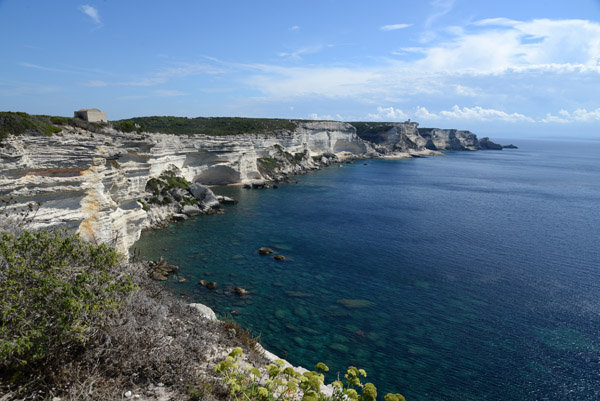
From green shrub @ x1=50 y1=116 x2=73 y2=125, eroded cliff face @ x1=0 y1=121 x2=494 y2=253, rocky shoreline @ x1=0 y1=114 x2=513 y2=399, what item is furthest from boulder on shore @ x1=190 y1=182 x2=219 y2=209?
green shrub @ x1=50 y1=116 x2=73 y2=125

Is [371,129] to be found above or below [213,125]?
above

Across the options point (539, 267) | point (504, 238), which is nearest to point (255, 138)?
point (504, 238)

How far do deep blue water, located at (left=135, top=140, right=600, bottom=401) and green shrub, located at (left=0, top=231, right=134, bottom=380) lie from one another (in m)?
12.3

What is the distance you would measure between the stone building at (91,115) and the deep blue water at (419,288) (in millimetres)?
15169

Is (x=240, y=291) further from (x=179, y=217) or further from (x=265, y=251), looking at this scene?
(x=179, y=217)

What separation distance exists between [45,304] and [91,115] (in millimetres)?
38534

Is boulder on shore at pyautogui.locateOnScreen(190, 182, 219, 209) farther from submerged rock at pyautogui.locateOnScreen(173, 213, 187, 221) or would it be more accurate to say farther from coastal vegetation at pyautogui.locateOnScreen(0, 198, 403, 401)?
coastal vegetation at pyautogui.locateOnScreen(0, 198, 403, 401)

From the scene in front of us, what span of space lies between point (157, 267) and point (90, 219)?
6410 mm

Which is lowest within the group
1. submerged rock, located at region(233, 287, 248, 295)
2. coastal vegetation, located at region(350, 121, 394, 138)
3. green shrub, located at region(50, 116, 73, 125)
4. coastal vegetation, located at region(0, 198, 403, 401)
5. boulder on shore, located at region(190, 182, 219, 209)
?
submerged rock, located at region(233, 287, 248, 295)

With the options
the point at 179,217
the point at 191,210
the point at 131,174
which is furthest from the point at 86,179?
the point at 191,210

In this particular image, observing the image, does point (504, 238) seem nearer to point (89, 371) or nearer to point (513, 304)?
point (513, 304)

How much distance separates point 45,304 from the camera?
26.3ft

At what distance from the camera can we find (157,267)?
90.7 feet

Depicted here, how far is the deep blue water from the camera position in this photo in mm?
18062
